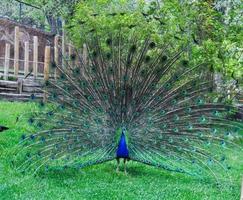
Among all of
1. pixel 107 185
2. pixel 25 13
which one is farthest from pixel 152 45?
pixel 25 13

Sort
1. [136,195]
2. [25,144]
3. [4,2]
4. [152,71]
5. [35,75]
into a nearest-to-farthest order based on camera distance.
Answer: [136,195], [25,144], [152,71], [35,75], [4,2]

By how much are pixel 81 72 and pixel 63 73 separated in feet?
0.87

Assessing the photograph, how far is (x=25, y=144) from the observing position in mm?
7465

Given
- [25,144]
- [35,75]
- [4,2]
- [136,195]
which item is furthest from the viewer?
[4,2]

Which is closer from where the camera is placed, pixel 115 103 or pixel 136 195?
pixel 136 195

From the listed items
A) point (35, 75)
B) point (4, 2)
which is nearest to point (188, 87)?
point (35, 75)

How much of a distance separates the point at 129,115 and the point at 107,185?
1.28 metres

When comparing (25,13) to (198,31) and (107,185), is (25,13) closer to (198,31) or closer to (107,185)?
(198,31)

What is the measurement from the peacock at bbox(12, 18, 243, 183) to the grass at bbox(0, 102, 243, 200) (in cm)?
21

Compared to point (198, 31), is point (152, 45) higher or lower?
lower

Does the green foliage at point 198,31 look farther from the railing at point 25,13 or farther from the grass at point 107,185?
the railing at point 25,13

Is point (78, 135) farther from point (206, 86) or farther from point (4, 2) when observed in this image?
point (4, 2)

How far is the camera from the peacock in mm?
7449

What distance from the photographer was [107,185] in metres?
6.90
